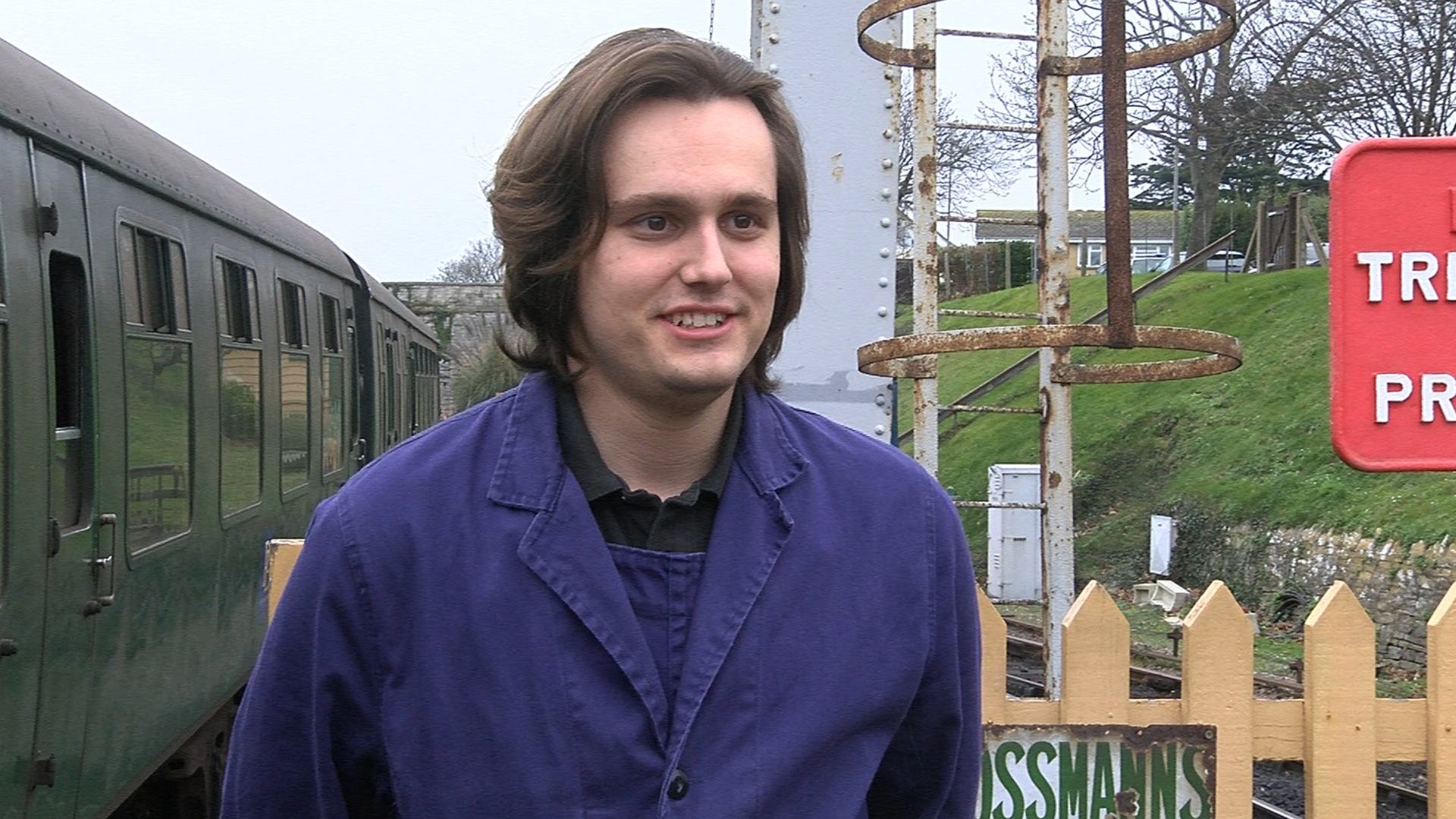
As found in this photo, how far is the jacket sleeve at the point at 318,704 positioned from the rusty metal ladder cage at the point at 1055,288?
1.98 meters

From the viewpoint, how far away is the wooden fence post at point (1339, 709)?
11.5 ft

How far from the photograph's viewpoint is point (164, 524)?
17.8 ft

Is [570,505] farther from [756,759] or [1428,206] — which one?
[1428,206]

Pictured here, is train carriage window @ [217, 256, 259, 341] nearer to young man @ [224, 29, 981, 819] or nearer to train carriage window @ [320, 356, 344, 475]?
train carriage window @ [320, 356, 344, 475]

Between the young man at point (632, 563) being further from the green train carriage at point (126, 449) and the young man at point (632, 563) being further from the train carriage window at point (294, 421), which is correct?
the train carriage window at point (294, 421)

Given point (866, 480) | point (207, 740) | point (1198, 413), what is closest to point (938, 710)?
point (866, 480)

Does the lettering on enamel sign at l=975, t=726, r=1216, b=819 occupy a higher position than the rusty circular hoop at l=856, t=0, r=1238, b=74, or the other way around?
the rusty circular hoop at l=856, t=0, r=1238, b=74

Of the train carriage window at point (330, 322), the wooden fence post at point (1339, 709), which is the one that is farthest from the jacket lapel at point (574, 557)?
the train carriage window at point (330, 322)

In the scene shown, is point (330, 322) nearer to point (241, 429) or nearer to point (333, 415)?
point (333, 415)

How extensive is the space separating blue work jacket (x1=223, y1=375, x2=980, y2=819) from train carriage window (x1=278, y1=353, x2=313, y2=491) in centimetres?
638

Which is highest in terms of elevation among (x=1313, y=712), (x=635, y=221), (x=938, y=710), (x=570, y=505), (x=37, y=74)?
(x=37, y=74)

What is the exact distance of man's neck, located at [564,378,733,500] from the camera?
1.87 m

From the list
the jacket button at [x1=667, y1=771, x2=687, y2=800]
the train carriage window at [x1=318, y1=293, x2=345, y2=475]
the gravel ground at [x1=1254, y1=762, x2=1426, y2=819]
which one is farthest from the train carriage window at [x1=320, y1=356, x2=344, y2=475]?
the jacket button at [x1=667, y1=771, x2=687, y2=800]

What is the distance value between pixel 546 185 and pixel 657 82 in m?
0.19
